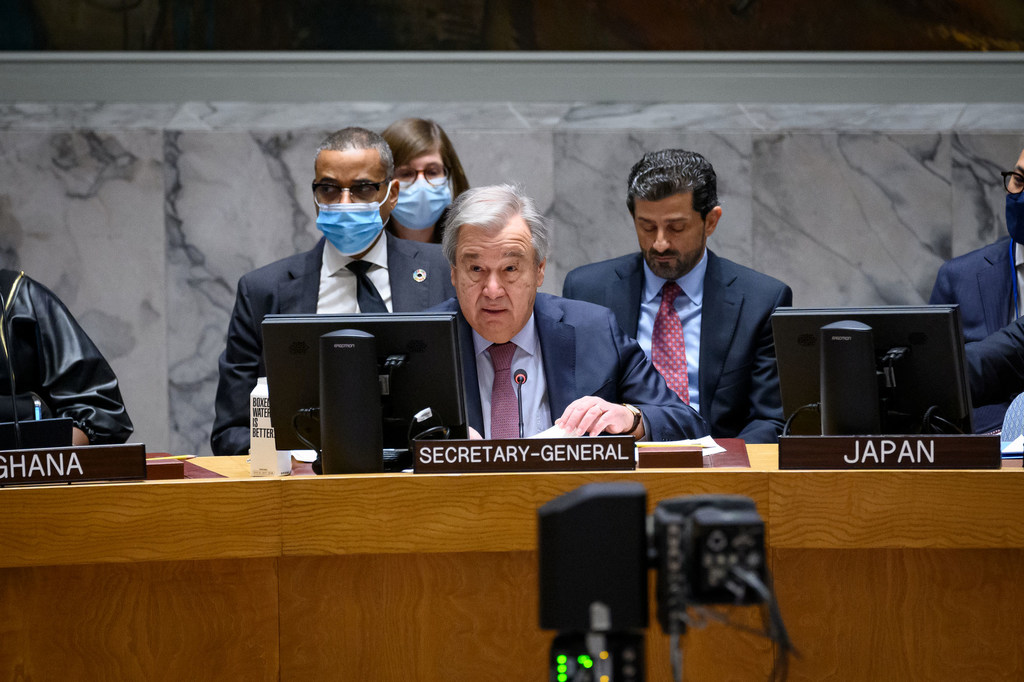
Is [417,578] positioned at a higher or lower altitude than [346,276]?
lower

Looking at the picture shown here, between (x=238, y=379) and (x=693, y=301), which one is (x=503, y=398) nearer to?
(x=238, y=379)

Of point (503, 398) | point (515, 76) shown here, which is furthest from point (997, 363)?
point (515, 76)

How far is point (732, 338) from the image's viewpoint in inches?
152

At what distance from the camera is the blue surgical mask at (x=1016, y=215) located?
3.82m


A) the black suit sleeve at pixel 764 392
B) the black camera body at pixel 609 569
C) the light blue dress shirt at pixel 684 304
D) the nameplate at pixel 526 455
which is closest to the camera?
the black camera body at pixel 609 569

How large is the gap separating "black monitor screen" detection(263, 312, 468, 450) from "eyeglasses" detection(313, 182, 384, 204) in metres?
1.39

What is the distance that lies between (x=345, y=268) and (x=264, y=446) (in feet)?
4.70

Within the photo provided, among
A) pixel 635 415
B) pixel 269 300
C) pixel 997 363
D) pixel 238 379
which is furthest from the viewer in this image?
pixel 269 300

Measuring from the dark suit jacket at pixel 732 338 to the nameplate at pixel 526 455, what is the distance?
1.59 meters

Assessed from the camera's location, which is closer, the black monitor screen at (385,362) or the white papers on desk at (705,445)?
the black monitor screen at (385,362)

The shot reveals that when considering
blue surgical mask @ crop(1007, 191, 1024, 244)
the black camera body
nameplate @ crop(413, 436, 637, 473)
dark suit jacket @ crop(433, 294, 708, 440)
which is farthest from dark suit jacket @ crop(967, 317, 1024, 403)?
the black camera body

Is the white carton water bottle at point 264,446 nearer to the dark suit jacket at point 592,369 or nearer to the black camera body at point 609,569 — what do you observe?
the dark suit jacket at point 592,369

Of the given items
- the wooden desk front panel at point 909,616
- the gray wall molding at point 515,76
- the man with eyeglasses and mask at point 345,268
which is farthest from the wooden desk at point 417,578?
the gray wall molding at point 515,76
